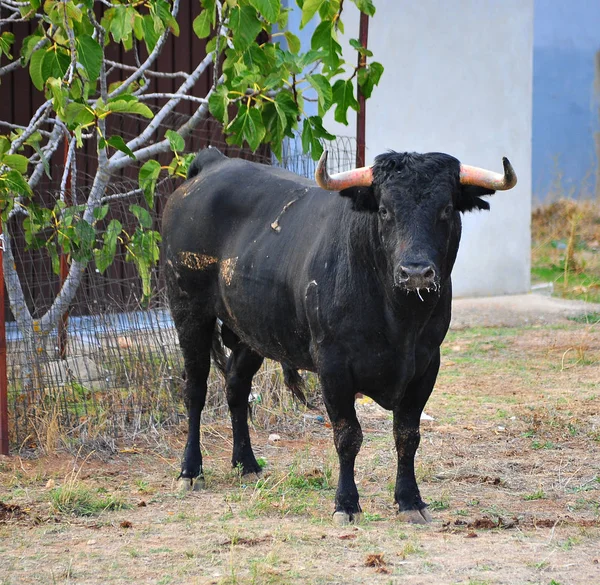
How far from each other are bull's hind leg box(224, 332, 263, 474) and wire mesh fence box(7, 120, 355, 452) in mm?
903

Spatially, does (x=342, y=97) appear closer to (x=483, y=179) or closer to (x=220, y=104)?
(x=220, y=104)

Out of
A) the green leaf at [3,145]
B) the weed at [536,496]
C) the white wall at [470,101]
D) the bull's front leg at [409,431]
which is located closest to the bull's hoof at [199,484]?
the bull's front leg at [409,431]

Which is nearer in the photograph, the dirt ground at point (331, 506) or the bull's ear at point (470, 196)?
the dirt ground at point (331, 506)

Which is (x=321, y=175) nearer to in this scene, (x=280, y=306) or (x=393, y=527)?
(x=280, y=306)

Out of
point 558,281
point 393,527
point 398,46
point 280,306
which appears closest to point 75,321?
point 280,306

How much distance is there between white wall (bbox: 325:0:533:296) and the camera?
37.8ft

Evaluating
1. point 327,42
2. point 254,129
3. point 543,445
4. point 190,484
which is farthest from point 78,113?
point 543,445

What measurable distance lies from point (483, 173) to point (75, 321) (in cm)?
332

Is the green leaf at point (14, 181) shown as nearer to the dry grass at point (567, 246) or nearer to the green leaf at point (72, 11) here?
the green leaf at point (72, 11)

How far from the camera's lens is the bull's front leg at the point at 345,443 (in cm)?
483

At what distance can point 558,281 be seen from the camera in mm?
13633

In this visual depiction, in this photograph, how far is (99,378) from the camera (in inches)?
267

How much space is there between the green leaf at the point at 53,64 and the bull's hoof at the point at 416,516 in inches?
112

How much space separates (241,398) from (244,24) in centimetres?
214
